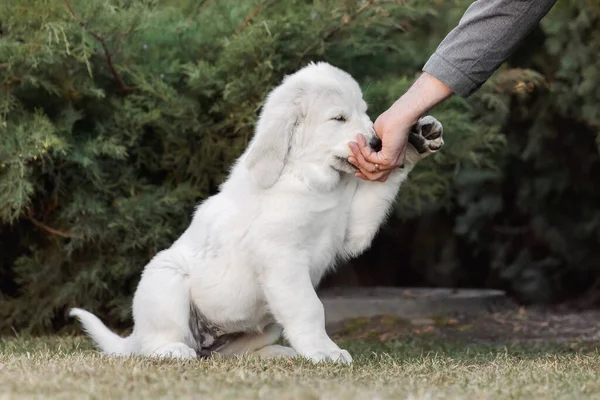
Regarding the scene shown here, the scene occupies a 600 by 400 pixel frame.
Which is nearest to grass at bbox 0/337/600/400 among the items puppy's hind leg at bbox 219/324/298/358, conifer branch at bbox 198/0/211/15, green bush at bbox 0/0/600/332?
puppy's hind leg at bbox 219/324/298/358

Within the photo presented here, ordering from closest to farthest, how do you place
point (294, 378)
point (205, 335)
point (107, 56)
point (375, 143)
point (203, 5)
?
point (294, 378), point (375, 143), point (205, 335), point (107, 56), point (203, 5)

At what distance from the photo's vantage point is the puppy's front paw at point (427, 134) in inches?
137

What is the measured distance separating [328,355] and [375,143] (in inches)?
32.8

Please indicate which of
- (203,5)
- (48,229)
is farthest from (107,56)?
(48,229)

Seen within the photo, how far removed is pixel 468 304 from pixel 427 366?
294 centimetres

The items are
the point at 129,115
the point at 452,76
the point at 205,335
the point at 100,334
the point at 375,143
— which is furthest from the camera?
the point at 129,115

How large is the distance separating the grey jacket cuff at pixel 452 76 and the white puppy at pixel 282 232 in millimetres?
207

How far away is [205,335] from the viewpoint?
373 centimetres

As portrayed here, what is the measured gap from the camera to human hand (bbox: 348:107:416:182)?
3.36 metres

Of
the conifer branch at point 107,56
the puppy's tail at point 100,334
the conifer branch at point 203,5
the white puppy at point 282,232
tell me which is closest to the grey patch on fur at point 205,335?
the white puppy at point 282,232

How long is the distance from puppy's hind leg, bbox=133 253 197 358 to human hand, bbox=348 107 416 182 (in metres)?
0.86

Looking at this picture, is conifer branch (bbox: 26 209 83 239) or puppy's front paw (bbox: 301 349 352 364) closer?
puppy's front paw (bbox: 301 349 352 364)

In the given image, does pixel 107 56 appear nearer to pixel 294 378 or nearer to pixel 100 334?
pixel 100 334

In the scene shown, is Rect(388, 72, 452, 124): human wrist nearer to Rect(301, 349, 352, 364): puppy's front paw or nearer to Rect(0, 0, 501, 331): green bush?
Rect(301, 349, 352, 364): puppy's front paw
